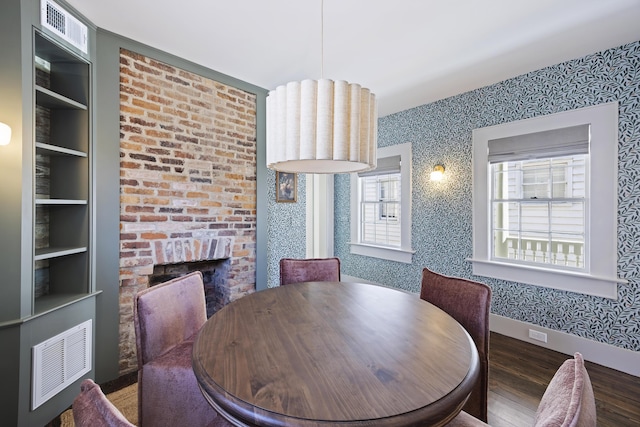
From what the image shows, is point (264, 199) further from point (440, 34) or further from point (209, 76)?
point (440, 34)

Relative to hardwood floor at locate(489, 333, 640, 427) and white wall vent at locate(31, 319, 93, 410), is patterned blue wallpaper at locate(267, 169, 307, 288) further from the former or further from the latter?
hardwood floor at locate(489, 333, 640, 427)

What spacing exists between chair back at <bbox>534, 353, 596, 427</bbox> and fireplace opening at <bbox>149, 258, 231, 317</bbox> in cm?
283

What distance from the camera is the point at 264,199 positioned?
10.9 ft

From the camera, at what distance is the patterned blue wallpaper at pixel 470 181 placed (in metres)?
2.31

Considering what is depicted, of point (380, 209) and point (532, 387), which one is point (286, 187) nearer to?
point (380, 209)

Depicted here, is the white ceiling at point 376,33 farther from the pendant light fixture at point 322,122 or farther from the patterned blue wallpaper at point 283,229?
the patterned blue wallpaper at point 283,229

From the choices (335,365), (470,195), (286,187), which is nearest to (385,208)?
(470,195)

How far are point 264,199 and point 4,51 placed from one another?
2.20 meters

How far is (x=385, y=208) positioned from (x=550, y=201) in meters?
2.04

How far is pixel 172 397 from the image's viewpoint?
1420 millimetres

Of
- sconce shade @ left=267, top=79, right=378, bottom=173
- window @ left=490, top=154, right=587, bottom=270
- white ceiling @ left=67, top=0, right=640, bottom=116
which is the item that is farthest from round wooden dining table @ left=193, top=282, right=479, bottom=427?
window @ left=490, top=154, right=587, bottom=270

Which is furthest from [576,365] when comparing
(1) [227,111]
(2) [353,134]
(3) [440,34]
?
(1) [227,111]

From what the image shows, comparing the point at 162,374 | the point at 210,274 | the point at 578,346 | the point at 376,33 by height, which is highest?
the point at 376,33

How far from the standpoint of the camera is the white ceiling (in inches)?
76.3
